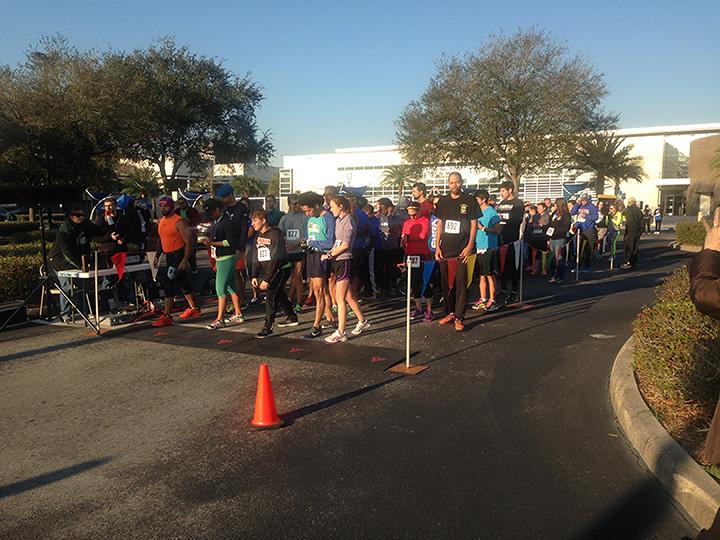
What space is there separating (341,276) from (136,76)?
775 inches

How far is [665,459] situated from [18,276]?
10281 mm

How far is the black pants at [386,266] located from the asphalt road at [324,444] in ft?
12.9

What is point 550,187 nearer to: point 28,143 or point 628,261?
point 628,261

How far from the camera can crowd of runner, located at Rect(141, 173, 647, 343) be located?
8344 millimetres

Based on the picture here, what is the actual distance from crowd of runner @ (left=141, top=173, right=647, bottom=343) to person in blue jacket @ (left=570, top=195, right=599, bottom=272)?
572 cm

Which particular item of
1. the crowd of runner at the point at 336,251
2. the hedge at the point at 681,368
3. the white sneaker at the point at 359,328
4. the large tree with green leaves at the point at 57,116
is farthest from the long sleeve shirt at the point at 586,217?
the large tree with green leaves at the point at 57,116

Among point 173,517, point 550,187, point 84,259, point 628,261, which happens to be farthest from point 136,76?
point 550,187

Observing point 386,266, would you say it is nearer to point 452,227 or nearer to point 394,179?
point 452,227

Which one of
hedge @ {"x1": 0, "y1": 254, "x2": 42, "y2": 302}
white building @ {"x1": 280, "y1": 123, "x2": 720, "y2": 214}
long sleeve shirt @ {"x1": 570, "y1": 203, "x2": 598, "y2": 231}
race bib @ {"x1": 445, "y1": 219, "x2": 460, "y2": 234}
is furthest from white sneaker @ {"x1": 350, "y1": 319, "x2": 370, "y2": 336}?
white building @ {"x1": 280, "y1": 123, "x2": 720, "y2": 214}

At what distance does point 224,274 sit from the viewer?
8.96 meters

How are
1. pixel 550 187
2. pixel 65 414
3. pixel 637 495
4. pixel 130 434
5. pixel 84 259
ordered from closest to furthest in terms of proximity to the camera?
1. pixel 637 495
2. pixel 130 434
3. pixel 65 414
4. pixel 84 259
5. pixel 550 187

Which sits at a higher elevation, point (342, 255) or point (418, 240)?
point (418, 240)

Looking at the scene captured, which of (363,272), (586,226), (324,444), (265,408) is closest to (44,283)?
(363,272)

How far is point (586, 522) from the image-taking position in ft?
11.4
